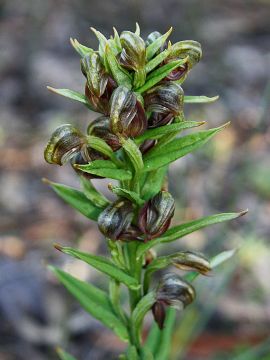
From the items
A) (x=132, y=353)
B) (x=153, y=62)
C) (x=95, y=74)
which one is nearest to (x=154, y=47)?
(x=153, y=62)

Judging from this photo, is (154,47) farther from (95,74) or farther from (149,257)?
(149,257)

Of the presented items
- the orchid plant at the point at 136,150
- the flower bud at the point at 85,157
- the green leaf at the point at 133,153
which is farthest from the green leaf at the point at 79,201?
the green leaf at the point at 133,153

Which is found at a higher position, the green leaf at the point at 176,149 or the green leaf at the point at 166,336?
the green leaf at the point at 176,149

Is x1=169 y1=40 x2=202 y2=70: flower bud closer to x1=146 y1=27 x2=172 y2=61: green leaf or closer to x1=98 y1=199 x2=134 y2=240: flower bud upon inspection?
x1=146 y1=27 x2=172 y2=61: green leaf

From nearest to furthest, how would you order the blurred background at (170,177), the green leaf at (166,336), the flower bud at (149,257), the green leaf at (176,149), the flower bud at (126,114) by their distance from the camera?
1. the flower bud at (126,114)
2. the green leaf at (176,149)
3. the flower bud at (149,257)
4. the green leaf at (166,336)
5. the blurred background at (170,177)

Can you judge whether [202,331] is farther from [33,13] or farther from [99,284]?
[33,13]

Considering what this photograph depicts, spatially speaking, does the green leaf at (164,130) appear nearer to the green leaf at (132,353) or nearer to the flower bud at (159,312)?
the flower bud at (159,312)

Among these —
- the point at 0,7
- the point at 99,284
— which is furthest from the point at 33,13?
the point at 99,284

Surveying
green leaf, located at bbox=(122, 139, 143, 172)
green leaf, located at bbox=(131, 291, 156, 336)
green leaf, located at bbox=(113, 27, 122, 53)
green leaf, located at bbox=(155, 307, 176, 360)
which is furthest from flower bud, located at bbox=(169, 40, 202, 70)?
green leaf, located at bbox=(155, 307, 176, 360)
